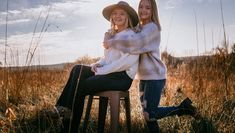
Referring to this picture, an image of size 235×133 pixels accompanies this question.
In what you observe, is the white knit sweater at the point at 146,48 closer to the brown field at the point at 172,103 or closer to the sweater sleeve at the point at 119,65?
the sweater sleeve at the point at 119,65

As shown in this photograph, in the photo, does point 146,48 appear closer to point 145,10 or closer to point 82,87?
point 145,10

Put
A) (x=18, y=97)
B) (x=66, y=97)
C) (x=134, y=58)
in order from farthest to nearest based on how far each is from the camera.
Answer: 1. (x=18, y=97)
2. (x=134, y=58)
3. (x=66, y=97)

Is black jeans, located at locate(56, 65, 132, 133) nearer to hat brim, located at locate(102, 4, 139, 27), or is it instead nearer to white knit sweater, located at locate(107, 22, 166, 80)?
white knit sweater, located at locate(107, 22, 166, 80)

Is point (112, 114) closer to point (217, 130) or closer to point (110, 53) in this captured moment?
point (110, 53)

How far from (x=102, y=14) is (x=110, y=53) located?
0.54 metres

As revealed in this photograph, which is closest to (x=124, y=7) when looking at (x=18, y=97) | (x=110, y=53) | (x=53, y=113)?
(x=110, y=53)

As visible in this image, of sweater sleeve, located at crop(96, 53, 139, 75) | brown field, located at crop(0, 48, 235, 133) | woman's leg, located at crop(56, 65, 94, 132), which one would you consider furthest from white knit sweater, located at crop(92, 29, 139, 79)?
brown field, located at crop(0, 48, 235, 133)

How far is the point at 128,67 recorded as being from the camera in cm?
383

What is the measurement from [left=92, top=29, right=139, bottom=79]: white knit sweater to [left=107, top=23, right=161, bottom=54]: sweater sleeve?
0.19 ft

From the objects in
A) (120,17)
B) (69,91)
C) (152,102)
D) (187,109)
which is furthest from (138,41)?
(187,109)

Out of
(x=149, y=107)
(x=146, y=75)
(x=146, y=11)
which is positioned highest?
(x=146, y=11)

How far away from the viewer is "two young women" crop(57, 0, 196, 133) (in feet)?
12.2

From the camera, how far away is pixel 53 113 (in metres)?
3.30

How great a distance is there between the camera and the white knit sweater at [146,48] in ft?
12.5
